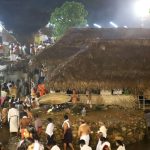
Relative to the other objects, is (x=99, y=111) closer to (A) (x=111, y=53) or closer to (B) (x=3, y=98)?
(A) (x=111, y=53)

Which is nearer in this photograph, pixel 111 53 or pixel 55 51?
pixel 111 53

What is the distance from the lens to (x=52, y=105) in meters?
22.6

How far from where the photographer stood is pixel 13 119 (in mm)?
20672

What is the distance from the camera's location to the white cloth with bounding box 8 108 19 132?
67.9 ft

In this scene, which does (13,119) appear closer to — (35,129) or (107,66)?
(35,129)

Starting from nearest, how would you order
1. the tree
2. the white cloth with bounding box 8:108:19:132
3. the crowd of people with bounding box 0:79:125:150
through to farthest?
the crowd of people with bounding box 0:79:125:150 → the white cloth with bounding box 8:108:19:132 → the tree

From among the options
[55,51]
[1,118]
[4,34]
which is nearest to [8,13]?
[4,34]

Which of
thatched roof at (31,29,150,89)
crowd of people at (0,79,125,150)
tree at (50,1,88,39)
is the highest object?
tree at (50,1,88,39)

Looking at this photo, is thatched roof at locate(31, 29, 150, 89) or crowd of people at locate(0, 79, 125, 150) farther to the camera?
thatched roof at locate(31, 29, 150, 89)

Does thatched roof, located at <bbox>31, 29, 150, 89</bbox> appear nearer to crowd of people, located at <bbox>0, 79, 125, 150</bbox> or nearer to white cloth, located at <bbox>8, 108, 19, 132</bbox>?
crowd of people, located at <bbox>0, 79, 125, 150</bbox>

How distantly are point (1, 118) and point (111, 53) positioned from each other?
6817 millimetres

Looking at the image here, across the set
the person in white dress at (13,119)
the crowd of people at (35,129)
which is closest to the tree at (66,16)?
the crowd of people at (35,129)

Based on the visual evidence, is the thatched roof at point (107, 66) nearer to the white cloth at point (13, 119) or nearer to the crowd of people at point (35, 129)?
the crowd of people at point (35, 129)

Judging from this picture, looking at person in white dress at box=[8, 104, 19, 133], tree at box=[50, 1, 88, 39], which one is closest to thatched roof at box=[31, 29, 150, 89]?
person in white dress at box=[8, 104, 19, 133]
